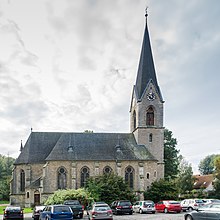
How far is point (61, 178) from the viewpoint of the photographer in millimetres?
57438

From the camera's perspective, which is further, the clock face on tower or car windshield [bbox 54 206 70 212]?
the clock face on tower

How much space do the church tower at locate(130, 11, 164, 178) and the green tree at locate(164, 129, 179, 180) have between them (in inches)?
365

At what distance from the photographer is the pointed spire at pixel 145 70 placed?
61.4 m

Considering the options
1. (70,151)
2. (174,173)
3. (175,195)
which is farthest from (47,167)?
(174,173)

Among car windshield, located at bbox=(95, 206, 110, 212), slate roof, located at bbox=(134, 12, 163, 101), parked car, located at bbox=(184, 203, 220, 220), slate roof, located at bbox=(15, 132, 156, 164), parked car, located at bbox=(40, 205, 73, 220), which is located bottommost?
car windshield, located at bbox=(95, 206, 110, 212)

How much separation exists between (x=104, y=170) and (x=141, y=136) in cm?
819

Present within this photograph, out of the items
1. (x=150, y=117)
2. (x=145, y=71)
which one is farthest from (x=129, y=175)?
(x=145, y=71)

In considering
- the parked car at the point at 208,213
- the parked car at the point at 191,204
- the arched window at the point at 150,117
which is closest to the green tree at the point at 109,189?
the arched window at the point at 150,117

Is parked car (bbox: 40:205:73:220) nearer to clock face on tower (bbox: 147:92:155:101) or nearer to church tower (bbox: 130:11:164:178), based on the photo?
church tower (bbox: 130:11:164:178)

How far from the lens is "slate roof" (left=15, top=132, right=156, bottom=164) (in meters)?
58.2

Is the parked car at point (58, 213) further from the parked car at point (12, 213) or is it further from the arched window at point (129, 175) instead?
the arched window at point (129, 175)

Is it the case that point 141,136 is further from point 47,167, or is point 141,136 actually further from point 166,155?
point 47,167

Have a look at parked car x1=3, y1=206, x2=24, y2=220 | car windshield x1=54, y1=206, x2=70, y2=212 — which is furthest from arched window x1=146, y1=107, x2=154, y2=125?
car windshield x1=54, y1=206, x2=70, y2=212

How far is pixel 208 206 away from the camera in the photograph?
20578 mm
